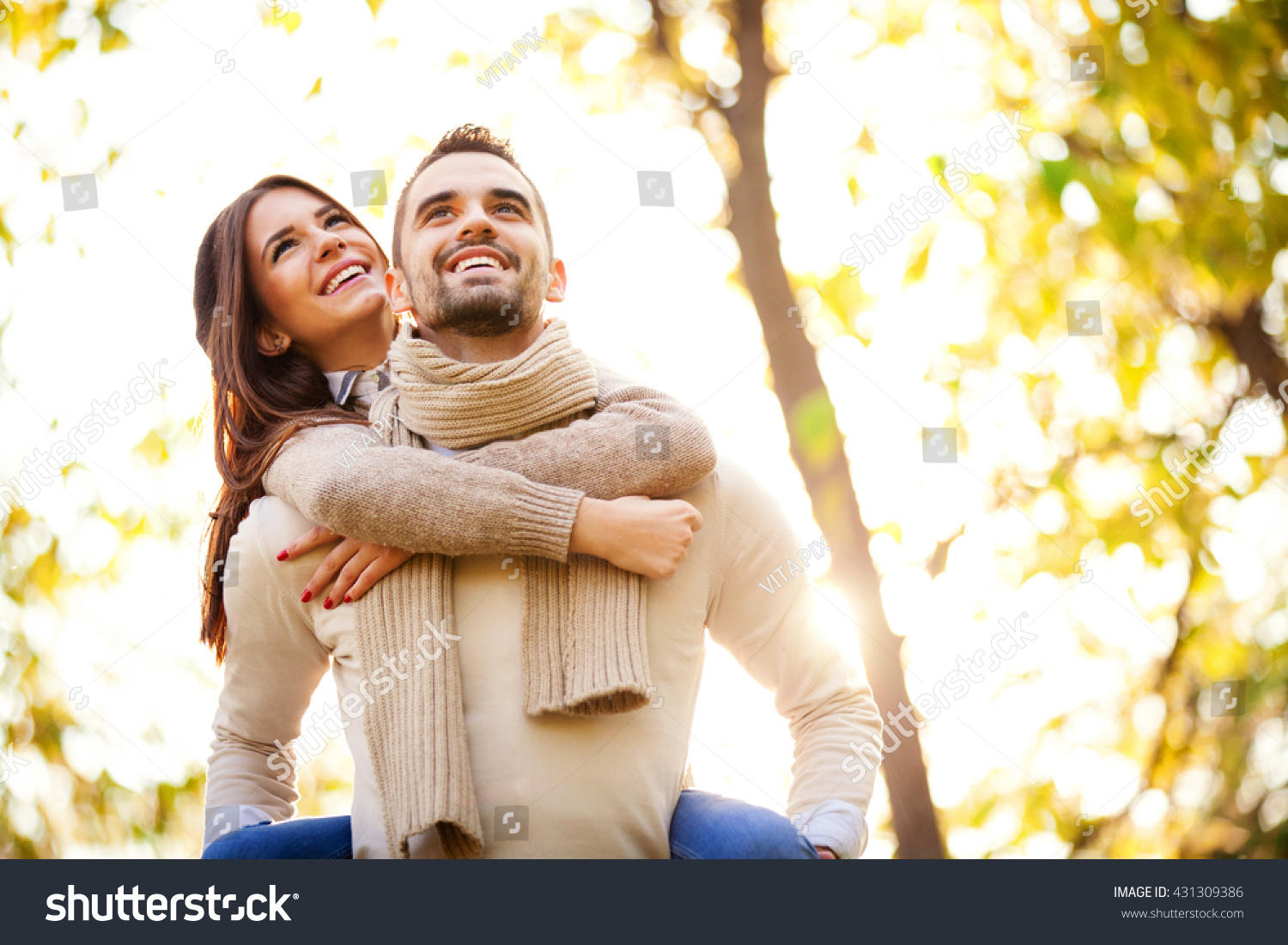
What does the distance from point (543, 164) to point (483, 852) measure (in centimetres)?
133

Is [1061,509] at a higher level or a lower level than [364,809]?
higher

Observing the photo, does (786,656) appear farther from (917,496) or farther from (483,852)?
(917,496)

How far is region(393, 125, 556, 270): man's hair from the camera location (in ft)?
5.30

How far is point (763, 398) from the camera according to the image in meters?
1.92

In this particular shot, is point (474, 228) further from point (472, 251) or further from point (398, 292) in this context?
point (398, 292)
